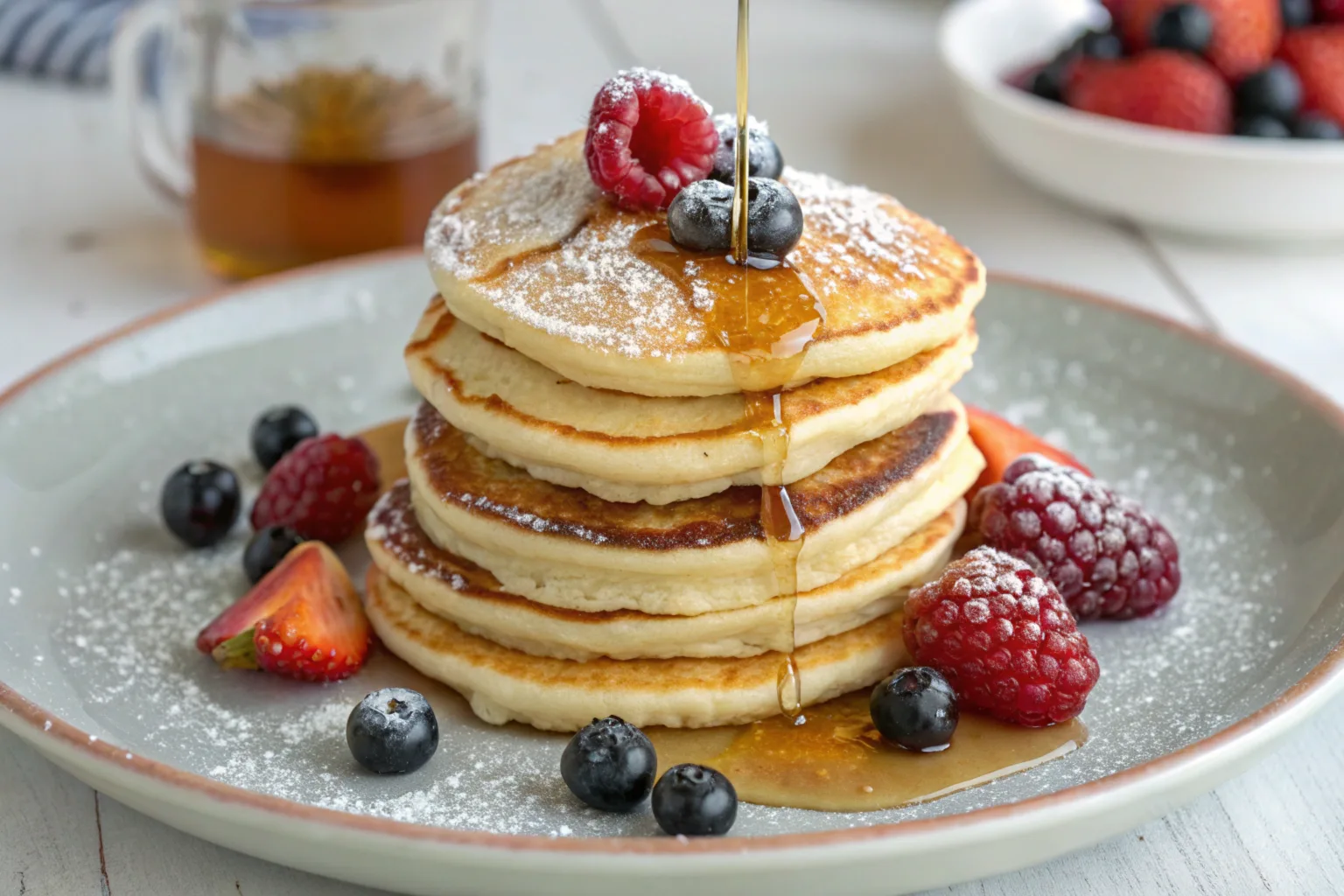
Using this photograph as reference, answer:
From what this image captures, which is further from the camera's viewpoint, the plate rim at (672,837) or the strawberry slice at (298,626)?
the strawberry slice at (298,626)

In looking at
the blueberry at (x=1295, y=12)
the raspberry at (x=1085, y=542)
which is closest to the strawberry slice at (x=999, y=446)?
the raspberry at (x=1085, y=542)

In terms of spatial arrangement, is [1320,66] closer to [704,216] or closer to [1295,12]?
[1295,12]

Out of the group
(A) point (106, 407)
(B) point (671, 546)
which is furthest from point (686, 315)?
(A) point (106, 407)

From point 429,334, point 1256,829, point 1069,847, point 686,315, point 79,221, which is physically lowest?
point 79,221

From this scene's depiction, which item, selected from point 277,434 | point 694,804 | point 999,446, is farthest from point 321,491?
point 999,446

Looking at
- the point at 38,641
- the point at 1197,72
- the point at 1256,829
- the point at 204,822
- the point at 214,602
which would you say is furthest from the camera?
the point at 1197,72

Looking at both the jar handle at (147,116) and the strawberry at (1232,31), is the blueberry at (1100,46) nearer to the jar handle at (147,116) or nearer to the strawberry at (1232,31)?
the strawberry at (1232,31)

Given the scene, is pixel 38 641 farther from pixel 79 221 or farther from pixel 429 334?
pixel 79 221
